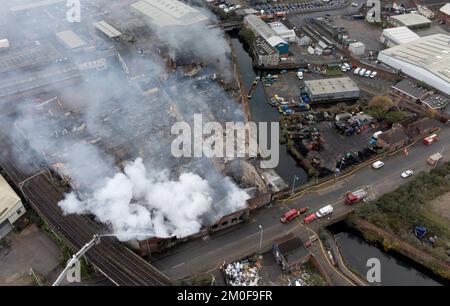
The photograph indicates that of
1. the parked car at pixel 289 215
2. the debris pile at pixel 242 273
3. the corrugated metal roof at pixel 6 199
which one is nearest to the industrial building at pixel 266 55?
the parked car at pixel 289 215

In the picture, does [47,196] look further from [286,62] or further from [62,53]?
[286,62]

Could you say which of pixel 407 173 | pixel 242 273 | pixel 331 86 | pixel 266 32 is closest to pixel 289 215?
pixel 242 273

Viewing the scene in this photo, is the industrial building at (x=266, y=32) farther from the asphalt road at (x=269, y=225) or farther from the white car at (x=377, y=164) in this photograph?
the white car at (x=377, y=164)

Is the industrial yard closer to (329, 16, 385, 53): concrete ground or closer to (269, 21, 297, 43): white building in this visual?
(269, 21, 297, 43): white building

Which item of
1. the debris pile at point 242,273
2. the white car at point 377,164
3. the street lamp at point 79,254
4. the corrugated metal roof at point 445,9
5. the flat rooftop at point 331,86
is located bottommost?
the debris pile at point 242,273

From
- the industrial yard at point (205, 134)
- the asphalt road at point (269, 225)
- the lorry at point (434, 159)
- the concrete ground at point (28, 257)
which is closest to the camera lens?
the concrete ground at point (28, 257)

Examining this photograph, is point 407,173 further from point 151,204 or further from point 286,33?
point 286,33
